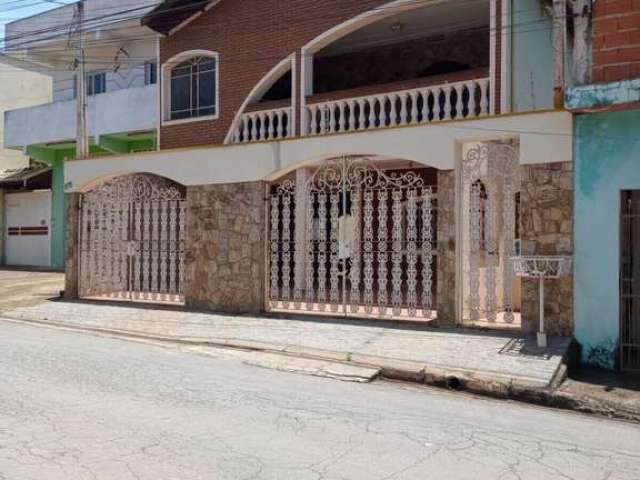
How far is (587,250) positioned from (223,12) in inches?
401

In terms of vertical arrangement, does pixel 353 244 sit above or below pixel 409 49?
below

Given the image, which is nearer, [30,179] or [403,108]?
[403,108]

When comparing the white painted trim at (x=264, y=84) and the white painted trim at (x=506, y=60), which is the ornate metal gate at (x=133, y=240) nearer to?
the white painted trim at (x=264, y=84)

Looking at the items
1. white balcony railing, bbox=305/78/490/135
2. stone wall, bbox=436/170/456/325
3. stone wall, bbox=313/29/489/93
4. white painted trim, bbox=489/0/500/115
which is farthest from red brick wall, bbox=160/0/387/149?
stone wall, bbox=436/170/456/325

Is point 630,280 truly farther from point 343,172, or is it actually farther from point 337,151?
point 337,151

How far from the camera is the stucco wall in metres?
7.67

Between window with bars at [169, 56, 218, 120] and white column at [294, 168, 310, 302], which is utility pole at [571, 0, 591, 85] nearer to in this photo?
Result: white column at [294, 168, 310, 302]

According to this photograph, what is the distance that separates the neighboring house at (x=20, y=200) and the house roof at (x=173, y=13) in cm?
913

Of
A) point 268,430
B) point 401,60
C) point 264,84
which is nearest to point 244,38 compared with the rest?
point 264,84

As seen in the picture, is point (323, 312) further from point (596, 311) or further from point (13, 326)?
point (13, 326)

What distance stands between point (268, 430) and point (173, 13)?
41.2 feet

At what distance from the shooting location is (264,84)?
1435 centimetres

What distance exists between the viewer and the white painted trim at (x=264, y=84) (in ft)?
46.1

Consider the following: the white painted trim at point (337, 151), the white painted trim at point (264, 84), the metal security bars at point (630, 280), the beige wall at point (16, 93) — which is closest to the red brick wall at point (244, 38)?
the white painted trim at point (264, 84)
